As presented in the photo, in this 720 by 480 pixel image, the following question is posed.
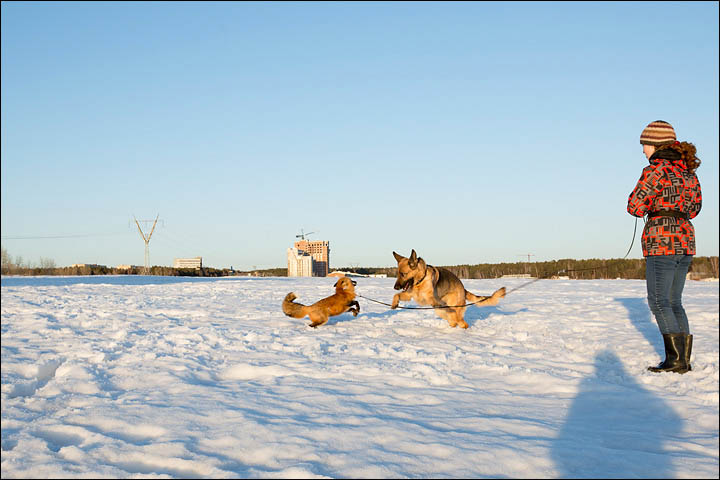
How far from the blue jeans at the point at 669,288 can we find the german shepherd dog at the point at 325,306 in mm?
3830

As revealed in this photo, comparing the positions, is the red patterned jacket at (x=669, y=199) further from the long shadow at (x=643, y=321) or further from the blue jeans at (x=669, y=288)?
the long shadow at (x=643, y=321)

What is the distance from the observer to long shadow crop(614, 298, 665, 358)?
19.5 feet

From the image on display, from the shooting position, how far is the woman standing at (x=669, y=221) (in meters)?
4.59

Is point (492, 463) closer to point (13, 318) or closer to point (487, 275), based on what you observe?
point (13, 318)

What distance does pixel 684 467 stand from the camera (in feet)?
8.08

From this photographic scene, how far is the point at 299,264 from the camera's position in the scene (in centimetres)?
A: 3072

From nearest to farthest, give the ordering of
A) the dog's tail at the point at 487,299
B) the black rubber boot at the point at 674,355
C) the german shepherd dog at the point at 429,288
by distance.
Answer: the black rubber boot at the point at 674,355 → the german shepherd dog at the point at 429,288 → the dog's tail at the point at 487,299

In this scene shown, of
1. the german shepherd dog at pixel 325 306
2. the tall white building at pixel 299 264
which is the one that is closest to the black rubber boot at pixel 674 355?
the german shepherd dog at pixel 325 306

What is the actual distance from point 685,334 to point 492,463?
3.14 metres

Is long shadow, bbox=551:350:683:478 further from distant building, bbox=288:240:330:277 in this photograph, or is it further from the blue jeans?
distant building, bbox=288:240:330:277

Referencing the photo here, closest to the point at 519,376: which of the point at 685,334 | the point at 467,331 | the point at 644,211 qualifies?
the point at 685,334

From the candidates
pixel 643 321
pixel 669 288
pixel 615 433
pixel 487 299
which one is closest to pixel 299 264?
pixel 487 299

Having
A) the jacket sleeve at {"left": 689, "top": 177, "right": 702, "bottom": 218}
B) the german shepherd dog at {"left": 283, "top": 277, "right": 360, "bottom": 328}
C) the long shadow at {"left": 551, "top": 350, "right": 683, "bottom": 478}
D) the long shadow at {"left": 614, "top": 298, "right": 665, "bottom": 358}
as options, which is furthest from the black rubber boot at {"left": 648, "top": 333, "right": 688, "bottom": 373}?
the german shepherd dog at {"left": 283, "top": 277, "right": 360, "bottom": 328}

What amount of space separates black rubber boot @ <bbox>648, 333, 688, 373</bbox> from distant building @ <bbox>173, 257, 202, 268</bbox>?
24354mm
